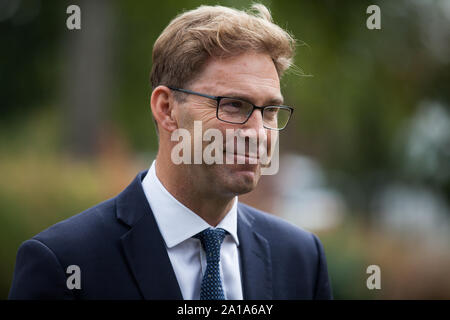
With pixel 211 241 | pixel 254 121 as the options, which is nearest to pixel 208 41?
pixel 254 121

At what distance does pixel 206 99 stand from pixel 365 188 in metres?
7.54

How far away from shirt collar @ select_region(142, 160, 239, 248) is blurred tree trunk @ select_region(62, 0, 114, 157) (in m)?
6.93

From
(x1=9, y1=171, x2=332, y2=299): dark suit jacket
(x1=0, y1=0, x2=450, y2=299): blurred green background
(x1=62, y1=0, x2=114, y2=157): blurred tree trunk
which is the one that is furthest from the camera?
(x1=62, y1=0, x2=114, y2=157): blurred tree trunk

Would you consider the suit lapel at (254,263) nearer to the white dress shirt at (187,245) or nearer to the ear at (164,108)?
the white dress shirt at (187,245)

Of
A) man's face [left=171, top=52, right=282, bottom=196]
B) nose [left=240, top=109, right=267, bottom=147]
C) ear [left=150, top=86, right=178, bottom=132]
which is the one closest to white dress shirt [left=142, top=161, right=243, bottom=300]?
man's face [left=171, top=52, right=282, bottom=196]

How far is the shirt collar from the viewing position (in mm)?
2750

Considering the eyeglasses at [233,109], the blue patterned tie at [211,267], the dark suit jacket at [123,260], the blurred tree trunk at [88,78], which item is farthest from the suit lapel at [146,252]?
the blurred tree trunk at [88,78]

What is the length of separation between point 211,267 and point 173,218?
33 centimetres

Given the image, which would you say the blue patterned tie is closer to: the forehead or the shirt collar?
the shirt collar

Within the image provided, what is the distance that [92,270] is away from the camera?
2592 mm

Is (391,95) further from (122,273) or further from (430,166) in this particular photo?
(122,273)

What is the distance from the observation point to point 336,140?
36.4 ft

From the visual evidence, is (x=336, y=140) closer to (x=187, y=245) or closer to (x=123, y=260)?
(x=187, y=245)

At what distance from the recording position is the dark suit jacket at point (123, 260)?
2514 millimetres
